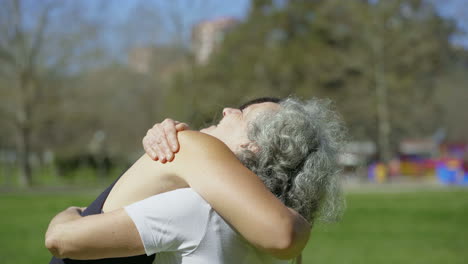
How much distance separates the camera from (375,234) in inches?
482

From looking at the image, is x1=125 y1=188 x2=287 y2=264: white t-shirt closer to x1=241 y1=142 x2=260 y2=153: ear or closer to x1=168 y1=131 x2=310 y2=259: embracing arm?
x1=168 y1=131 x2=310 y2=259: embracing arm

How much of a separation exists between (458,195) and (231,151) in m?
21.9

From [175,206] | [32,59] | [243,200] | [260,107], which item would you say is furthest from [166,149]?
[32,59]

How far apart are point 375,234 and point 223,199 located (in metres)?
11.2

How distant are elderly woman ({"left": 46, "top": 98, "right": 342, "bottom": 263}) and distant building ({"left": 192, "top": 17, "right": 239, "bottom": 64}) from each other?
3845 centimetres

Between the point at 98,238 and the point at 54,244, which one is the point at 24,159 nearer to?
the point at 54,244

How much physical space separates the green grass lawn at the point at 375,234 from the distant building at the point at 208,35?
22022 millimetres

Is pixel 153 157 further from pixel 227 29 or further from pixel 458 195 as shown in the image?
pixel 227 29

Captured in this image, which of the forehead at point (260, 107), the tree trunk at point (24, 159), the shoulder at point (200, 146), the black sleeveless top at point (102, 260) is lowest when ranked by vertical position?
the tree trunk at point (24, 159)

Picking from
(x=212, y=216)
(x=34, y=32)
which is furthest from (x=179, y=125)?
(x=34, y=32)

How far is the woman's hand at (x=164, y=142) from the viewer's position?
173cm

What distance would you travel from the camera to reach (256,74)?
42.6 metres

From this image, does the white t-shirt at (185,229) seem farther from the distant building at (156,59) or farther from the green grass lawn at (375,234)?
the distant building at (156,59)

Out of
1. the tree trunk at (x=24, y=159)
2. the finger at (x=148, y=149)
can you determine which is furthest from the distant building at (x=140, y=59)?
the finger at (x=148, y=149)
